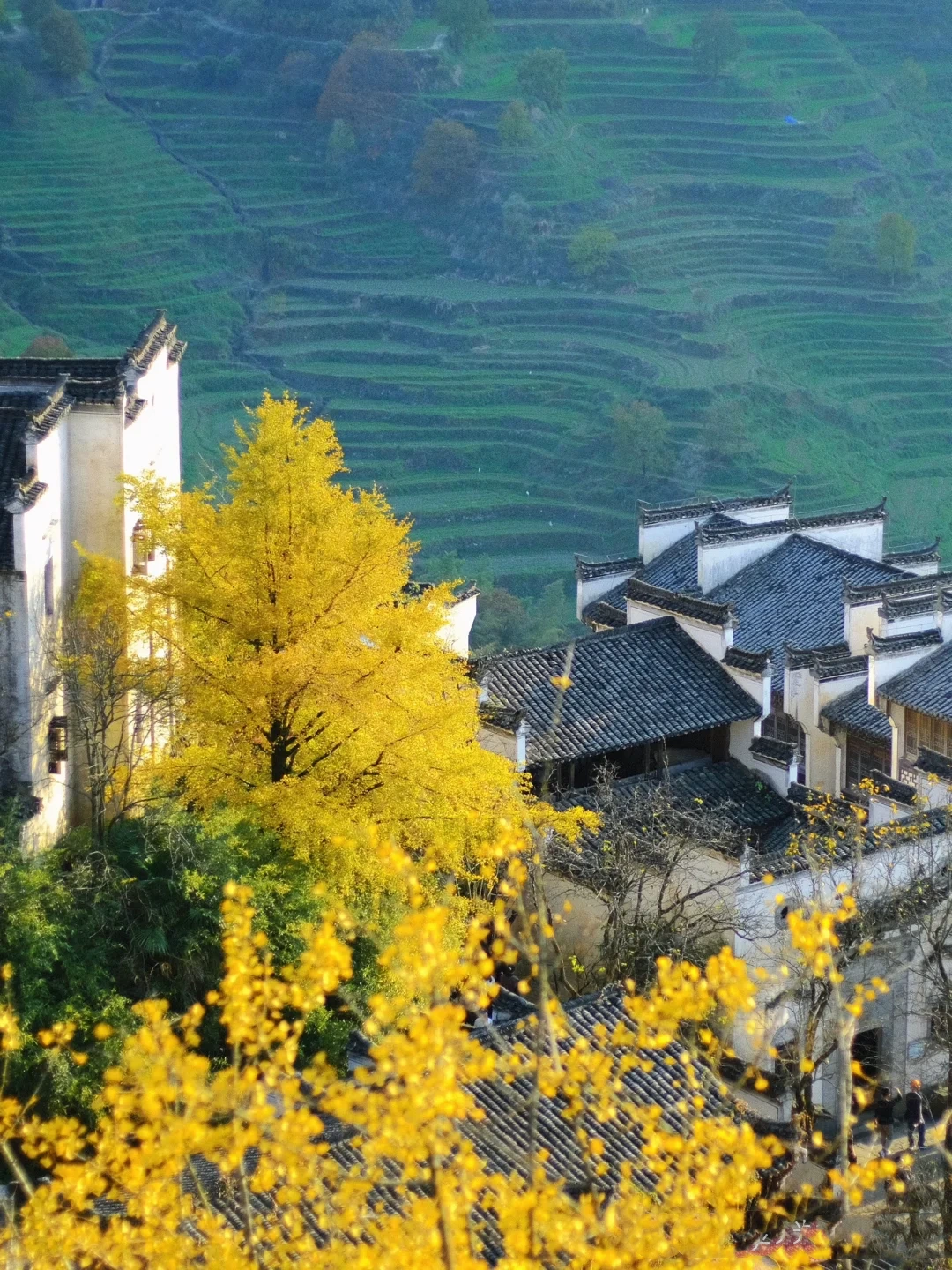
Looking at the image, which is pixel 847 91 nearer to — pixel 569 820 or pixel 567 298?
pixel 567 298

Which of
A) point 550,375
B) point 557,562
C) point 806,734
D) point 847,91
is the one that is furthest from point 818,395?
point 806,734

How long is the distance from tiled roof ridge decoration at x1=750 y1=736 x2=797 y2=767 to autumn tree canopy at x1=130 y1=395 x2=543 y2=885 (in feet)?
20.0

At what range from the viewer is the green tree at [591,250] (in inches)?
2928

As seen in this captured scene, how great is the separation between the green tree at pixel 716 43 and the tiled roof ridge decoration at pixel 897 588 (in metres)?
61.4

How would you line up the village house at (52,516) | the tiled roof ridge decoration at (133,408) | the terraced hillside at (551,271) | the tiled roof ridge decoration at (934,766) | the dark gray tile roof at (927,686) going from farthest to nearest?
the terraced hillside at (551,271) → the dark gray tile roof at (927,686) → the tiled roof ridge decoration at (934,766) → the tiled roof ridge decoration at (133,408) → the village house at (52,516)

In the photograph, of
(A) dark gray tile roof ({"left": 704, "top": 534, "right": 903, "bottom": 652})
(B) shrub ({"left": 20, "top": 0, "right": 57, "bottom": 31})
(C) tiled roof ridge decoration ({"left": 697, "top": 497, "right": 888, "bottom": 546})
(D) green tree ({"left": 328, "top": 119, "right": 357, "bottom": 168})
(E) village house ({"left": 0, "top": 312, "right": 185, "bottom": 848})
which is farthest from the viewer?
(B) shrub ({"left": 20, "top": 0, "right": 57, "bottom": 31})

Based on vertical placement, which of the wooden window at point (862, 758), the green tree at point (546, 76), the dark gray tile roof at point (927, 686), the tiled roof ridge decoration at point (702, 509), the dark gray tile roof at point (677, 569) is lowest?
the wooden window at point (862, 758)

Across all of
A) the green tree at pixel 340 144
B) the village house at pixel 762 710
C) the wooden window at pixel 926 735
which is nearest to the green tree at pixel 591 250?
the green tree at pixel 340 144

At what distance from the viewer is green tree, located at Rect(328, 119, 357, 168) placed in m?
85.1

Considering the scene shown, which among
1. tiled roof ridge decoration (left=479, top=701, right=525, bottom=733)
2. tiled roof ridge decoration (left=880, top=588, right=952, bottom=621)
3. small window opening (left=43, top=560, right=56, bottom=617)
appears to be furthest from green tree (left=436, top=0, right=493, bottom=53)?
small window opening (left=43, top=560, right=56, bottom=617)

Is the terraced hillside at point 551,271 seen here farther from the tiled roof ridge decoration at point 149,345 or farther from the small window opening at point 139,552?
the small window opening at point 139,552

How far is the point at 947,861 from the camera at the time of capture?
2277cm

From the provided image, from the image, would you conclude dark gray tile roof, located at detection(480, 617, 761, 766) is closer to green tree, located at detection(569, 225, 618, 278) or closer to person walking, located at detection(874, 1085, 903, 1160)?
person walking, located at detection(874, 1085, 903, 1160)

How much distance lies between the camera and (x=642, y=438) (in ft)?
211
